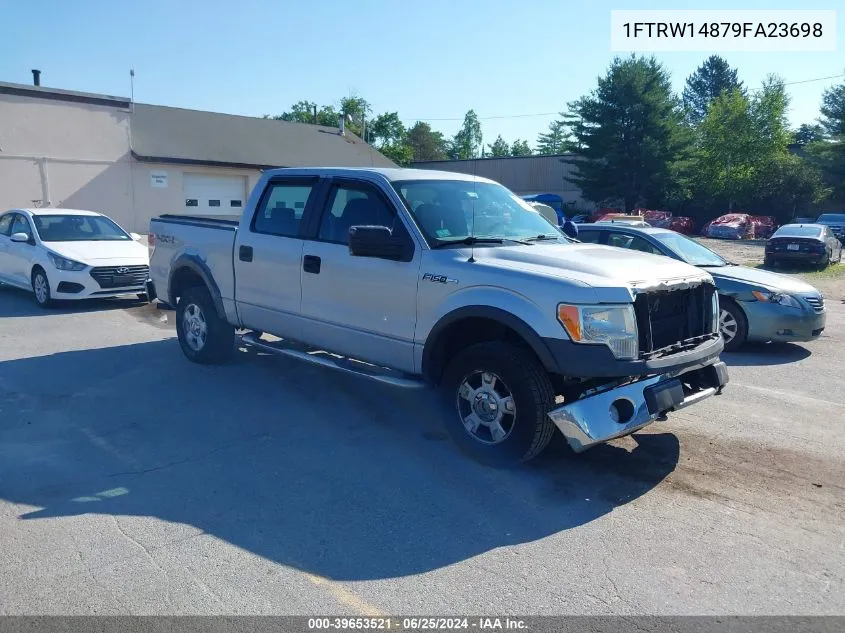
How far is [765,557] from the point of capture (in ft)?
13.3

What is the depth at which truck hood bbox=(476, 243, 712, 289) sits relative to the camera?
4.96 metres

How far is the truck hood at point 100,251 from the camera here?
12.0 m

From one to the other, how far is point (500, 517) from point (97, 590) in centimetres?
223

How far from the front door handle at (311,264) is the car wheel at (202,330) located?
5.62 ft

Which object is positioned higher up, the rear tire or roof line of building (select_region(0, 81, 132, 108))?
roof line of building (select_region(0, 81, 132, 108))

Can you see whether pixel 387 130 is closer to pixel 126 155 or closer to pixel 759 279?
pixel 126 155

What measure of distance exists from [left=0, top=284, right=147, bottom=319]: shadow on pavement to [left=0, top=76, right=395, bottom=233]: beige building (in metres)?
12.8

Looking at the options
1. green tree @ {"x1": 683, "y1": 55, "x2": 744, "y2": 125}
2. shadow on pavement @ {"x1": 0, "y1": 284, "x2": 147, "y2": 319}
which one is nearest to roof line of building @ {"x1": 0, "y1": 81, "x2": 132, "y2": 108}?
shadow on pavement @ {"x1": 0, "y1": 284, "x2": 147, "y2": 319}

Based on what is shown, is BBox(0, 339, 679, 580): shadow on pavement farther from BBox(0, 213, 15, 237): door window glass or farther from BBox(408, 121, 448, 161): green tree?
BBox(408, 121, 448, 161): green tree

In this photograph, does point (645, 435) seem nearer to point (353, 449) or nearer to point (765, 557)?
point (765, 557)

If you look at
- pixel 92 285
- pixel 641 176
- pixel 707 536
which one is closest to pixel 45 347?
pixel 92 285

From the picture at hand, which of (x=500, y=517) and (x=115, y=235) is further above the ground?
(x=115, y=235)

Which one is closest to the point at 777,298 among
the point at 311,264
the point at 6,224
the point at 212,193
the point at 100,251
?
the point at 311,264

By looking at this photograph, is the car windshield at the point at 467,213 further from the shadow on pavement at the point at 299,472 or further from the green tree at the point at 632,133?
the green tree at the point at 632,133
